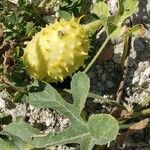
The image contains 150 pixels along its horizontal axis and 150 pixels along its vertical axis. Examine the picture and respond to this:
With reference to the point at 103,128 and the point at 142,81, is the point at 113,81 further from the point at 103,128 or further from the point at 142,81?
the point at 103,128

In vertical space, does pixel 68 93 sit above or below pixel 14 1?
below

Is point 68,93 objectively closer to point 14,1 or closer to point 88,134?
point 88,134

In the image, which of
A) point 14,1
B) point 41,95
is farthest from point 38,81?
point 14,1

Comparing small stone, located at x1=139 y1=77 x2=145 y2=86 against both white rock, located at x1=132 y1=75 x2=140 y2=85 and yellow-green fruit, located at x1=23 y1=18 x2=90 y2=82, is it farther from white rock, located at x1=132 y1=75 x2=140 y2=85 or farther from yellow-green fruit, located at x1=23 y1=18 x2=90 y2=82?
yellow-green fruit, located at x1=23 y1=18 x2=90 y2=82

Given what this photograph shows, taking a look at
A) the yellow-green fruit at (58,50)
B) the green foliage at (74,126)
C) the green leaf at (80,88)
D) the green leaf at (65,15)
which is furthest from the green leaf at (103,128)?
the green leaf at (65,15)

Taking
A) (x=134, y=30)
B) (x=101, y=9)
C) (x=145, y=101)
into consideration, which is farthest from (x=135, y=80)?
(x=101, y=9)
